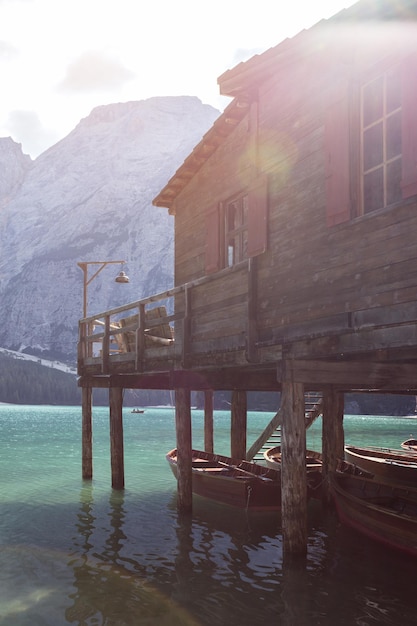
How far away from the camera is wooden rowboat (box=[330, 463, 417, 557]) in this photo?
33.5ft

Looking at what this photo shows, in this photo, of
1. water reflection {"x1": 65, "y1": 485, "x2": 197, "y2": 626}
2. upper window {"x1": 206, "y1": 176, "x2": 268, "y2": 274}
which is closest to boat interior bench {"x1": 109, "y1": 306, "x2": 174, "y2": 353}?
upper window {"x1": 206, "y1": 176, "x2": 268, "y2": 274}

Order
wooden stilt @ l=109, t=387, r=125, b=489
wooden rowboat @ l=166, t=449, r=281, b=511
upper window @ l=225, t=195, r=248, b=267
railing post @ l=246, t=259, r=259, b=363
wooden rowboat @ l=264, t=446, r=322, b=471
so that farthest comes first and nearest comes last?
wooden stilt @ l=109, t=387, r=125, b=489, wooden rowboat @ l=264, t=446, r=322, b=471, wooden rowboat @ l=166, t=449, r=281, b=511, upper window @ l=225, t=195, r=248, b=267, railing post @ l=246, t=259, r=259, b=363

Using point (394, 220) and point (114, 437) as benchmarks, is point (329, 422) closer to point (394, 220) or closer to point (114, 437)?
point (114, 437)

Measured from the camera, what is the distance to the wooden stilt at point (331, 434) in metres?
15.6

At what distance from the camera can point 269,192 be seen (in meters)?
10.8

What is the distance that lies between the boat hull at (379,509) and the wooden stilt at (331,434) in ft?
7.20

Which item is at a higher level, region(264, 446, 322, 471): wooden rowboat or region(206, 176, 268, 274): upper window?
region(206, 176, 268, 274): upper window

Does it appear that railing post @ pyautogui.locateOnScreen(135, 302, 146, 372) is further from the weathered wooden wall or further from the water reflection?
the water reflection

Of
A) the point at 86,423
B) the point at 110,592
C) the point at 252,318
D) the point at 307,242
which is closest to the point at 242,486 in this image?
the point at 252,318

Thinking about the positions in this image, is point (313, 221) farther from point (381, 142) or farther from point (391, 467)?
point (391, 467)

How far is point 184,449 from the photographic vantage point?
14578 millimetres

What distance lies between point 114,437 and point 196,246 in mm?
6738

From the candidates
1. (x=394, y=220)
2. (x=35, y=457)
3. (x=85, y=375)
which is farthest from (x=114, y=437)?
(x=35, y=457)

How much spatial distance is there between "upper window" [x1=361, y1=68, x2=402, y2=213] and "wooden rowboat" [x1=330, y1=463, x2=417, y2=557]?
517 cm
